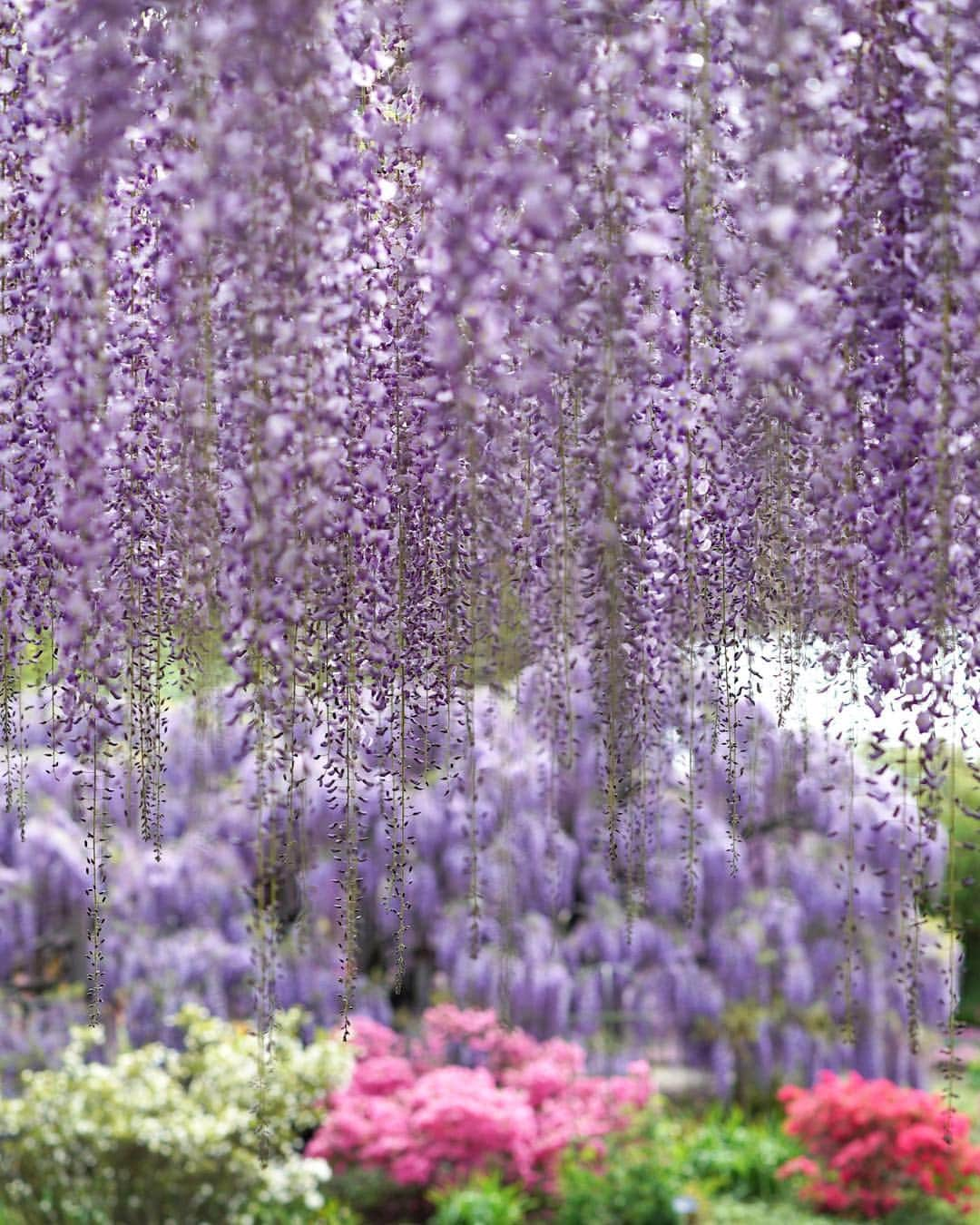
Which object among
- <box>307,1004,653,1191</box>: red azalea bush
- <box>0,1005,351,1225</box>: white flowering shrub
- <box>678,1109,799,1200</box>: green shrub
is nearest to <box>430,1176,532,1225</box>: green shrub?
<box>307,1004,653,1191</box>: red azalea bush

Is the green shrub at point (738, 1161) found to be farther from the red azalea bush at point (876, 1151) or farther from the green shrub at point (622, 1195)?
the green shrub at point (622, 1195)

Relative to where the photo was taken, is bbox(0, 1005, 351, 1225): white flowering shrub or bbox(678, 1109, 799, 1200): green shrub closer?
bbox(0, 1005, 351, 1225): white flowering shrub

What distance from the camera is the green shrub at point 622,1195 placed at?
14.9 ft

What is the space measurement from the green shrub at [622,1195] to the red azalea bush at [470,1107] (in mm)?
189

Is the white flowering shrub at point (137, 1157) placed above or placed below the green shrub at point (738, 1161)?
above

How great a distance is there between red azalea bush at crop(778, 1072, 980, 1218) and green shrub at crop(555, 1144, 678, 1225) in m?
0.50

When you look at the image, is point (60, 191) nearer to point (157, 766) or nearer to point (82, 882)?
point (157, 766)

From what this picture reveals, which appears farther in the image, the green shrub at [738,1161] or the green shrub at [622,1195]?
the green shrub at [738,1161]

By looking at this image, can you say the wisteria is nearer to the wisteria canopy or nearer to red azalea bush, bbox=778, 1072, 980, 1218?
red azalea bush, bbox=778, 1072, 980, 1218

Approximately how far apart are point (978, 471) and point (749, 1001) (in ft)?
14.2

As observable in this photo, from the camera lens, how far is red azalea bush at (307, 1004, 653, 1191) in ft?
15.6

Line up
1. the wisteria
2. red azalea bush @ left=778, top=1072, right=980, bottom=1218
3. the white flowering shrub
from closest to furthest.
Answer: the white flowering shrub, red azalea bush @ left=778, top=1072, right=980, bottom=1218, the wisteria

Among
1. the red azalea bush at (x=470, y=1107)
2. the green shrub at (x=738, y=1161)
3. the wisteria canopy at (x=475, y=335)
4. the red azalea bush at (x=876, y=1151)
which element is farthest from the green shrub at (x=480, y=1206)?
the wisteria canopy at (x=475, y=335)

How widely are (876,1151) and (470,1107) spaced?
47.9 inches
